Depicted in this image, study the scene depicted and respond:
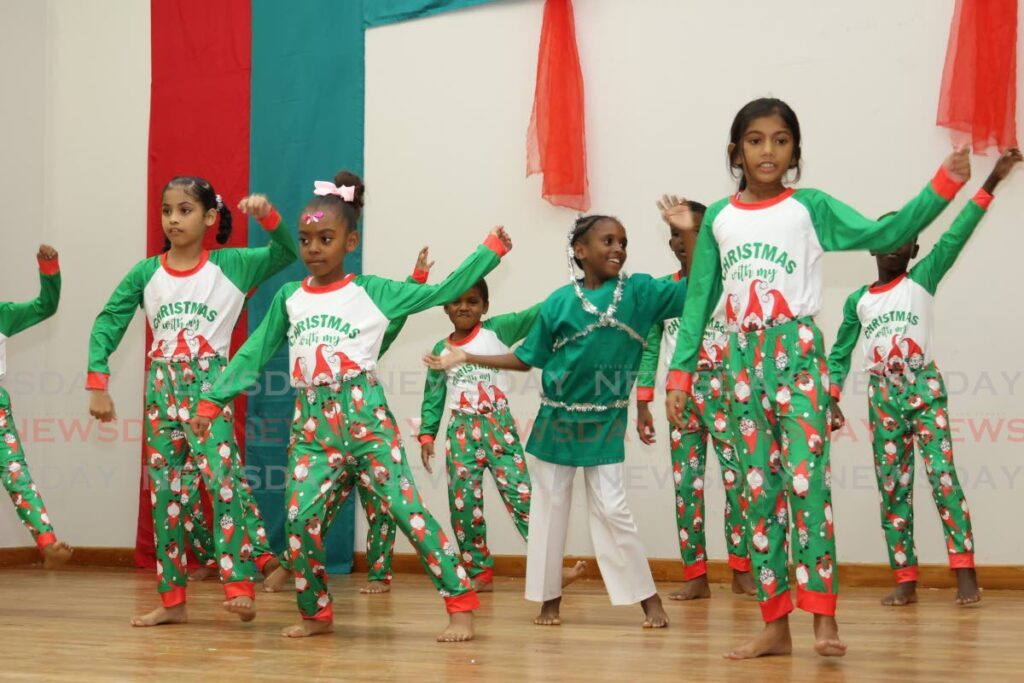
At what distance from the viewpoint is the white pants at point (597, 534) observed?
3742 mm

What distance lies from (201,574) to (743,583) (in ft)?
8.74

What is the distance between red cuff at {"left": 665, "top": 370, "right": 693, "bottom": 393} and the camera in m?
3.14

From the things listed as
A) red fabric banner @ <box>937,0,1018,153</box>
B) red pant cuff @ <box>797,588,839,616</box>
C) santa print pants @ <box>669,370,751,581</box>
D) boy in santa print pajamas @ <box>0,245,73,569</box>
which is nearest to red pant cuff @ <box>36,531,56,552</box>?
boy in santa print pajamas @ <box>0,245,73,569</box>

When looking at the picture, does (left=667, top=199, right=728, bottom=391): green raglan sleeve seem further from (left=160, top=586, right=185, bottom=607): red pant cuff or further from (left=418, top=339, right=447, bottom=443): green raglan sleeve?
(left=418, top=339, right=447, bottom=443): green raglan sleeve

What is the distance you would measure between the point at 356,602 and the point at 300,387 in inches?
57.2

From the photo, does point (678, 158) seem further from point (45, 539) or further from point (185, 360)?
point (45, 539)

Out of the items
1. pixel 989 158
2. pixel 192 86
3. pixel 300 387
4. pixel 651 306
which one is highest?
pixel 192 86

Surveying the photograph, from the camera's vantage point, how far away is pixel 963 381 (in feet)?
16.4

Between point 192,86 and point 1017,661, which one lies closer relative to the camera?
point 1017,661

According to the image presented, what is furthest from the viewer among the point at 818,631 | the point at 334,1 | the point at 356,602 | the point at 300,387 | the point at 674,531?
the point at 334,1

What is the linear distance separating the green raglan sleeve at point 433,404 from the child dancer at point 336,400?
4.72 ft

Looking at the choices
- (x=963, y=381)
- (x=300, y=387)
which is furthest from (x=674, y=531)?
(x=300, y=387)

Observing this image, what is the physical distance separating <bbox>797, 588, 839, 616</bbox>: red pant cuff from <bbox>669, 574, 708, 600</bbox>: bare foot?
1670 mm

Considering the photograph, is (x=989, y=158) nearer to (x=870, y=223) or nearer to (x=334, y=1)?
(x=870, y=223)
